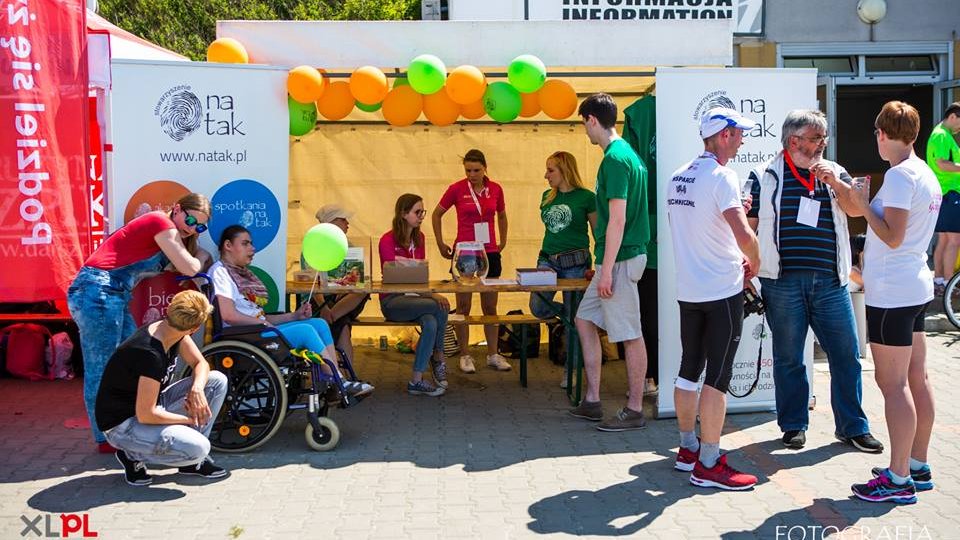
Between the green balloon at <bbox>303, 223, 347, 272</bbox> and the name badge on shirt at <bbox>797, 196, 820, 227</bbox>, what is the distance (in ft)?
8.53

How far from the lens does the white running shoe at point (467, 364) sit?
7.88m

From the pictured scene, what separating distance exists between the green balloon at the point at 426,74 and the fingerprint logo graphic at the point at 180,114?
51.2 inches

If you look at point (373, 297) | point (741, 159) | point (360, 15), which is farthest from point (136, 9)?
point (741, 159)

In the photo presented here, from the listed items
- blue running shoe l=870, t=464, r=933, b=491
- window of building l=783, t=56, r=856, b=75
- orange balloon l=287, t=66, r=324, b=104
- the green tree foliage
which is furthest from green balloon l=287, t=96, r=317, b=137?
window of building l=783, t=56, r=856, b=75

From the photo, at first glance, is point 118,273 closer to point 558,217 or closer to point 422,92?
point 422,92

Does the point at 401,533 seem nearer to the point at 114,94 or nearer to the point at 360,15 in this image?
the point at 114,94

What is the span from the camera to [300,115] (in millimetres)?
6484

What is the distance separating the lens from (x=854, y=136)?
53.4 ft

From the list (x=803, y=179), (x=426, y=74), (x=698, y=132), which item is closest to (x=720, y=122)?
(x=803, y=179)

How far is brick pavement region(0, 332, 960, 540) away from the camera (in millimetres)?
4406

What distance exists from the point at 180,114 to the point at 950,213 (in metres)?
6.57

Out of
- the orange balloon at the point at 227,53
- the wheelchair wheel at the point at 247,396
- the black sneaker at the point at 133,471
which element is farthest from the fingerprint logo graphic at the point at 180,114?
the black sneaker at the point at 133,471

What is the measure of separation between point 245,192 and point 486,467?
2.20 metres

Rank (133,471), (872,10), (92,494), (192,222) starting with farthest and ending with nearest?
1. (872,10)
2. (192,222)
3. (133,471)
4. (92,494)
